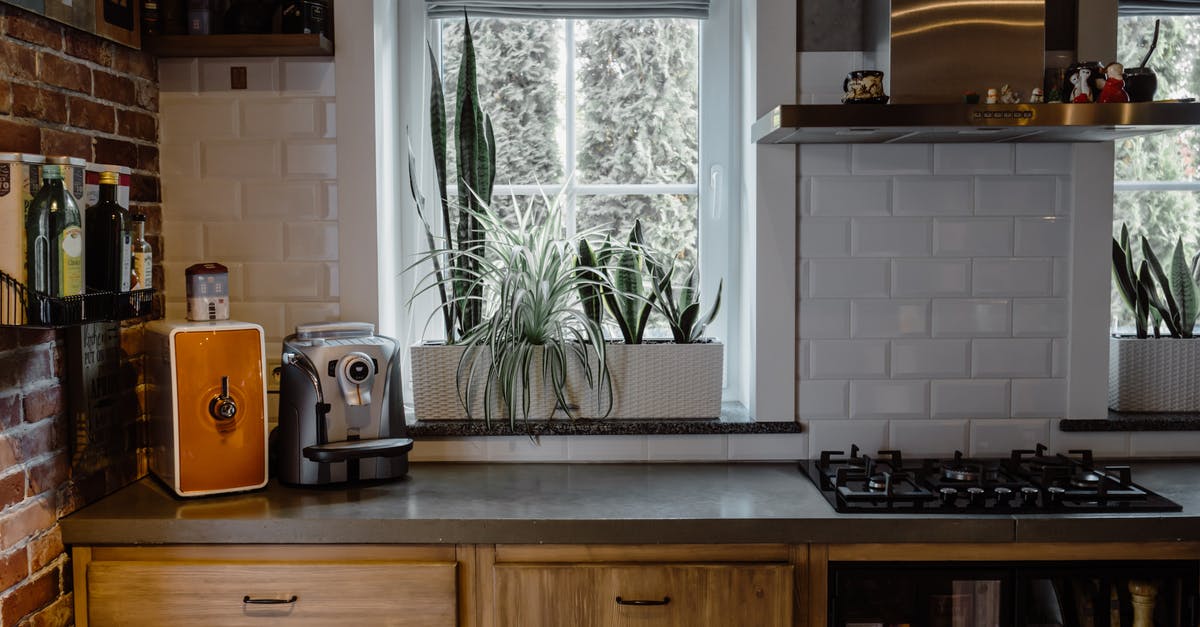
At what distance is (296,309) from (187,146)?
49cm

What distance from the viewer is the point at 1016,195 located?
96.2 inches

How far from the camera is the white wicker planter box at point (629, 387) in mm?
2443

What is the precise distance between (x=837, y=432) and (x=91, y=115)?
6.27 feet

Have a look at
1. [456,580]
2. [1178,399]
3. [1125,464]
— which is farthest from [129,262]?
[1178,399]

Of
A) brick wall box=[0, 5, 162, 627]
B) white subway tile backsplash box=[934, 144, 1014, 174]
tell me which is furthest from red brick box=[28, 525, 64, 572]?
white subway tile backsplash box=[934, 144, 1014, 174]

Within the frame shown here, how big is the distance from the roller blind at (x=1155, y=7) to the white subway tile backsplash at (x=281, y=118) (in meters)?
2.17

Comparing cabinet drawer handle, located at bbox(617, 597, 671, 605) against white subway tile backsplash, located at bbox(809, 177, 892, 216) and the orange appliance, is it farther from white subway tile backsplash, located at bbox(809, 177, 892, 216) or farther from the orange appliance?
white subway tile backsplash, located at bbox(809, 177, 892, 216)

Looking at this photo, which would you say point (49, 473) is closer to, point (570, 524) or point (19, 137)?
point (19, 137)

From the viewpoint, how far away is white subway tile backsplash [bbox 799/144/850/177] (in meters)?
2.43

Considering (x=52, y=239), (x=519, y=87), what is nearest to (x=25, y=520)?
(x=52, y=239)

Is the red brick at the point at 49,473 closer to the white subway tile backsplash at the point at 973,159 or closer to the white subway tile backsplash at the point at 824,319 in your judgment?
the white subway tile backsplash at the point at 824,319

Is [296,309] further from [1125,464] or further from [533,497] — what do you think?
[1125,464]

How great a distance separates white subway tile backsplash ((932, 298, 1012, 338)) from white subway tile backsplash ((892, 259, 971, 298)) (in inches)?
1.1

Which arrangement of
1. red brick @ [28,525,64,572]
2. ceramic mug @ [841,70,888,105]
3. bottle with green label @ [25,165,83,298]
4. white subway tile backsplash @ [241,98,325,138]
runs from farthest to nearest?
white subway tile backsplash @ [241,98,325,138] → ceramic mug @ [841,70,888,105] → red brick @ [28,525,64,572] → bottle with green label @ [25,165,83,298]
